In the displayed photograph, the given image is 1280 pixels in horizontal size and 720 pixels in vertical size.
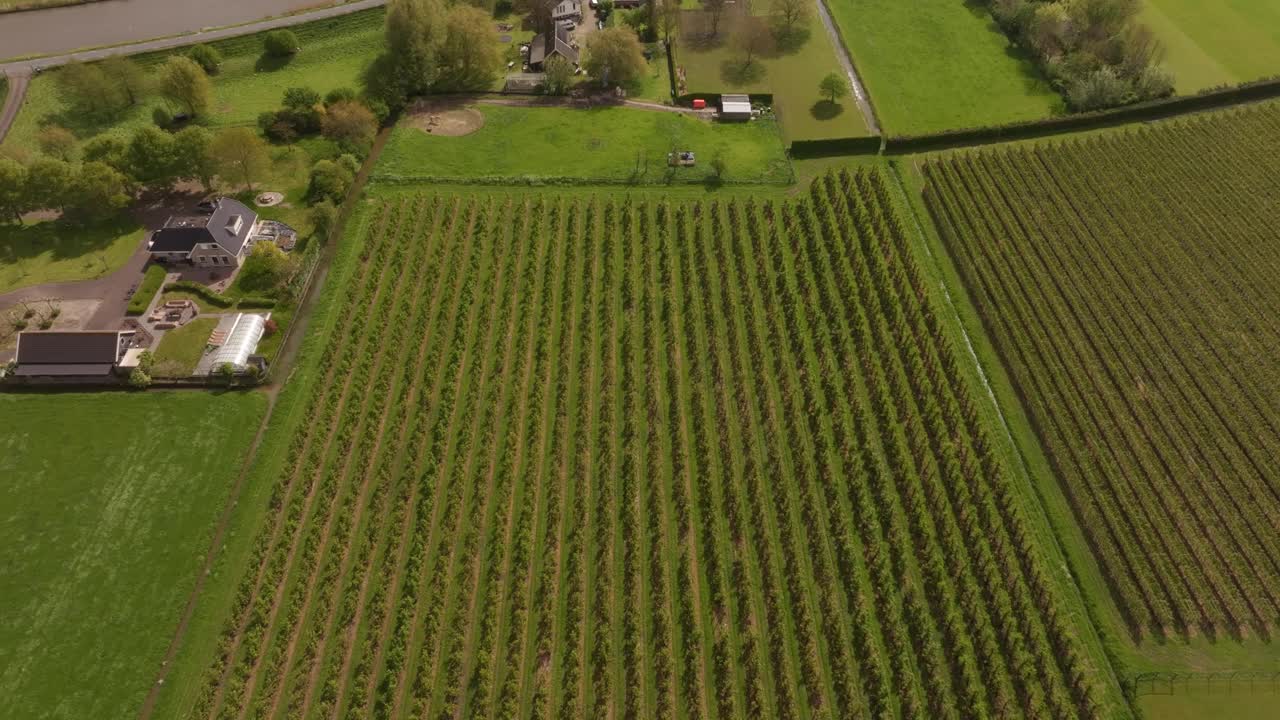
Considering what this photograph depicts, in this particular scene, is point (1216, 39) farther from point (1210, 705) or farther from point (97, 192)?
point (97, 192)

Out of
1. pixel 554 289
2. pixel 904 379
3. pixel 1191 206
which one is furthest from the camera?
pixel 1191 206

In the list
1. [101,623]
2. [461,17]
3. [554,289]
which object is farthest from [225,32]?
[101,623]

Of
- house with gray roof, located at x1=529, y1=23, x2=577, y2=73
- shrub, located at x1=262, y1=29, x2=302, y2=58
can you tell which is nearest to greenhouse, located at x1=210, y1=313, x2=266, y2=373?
house with gray roof, located at x1=529, y1=23, x2=577, y2=73

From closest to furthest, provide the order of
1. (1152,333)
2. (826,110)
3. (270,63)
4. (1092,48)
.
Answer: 1. (1152,333)
2. (826,110)
3. (1092,48)
4. (270,63)

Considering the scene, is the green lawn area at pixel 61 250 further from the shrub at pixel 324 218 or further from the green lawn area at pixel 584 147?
the green lawn area at pixel 584 147

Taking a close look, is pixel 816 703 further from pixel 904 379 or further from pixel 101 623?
pixel 101 623

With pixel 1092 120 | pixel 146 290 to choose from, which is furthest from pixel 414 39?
pixel 1092 120

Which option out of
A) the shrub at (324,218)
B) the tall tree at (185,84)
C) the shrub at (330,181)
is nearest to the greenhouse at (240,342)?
the shrub at (324,218)
